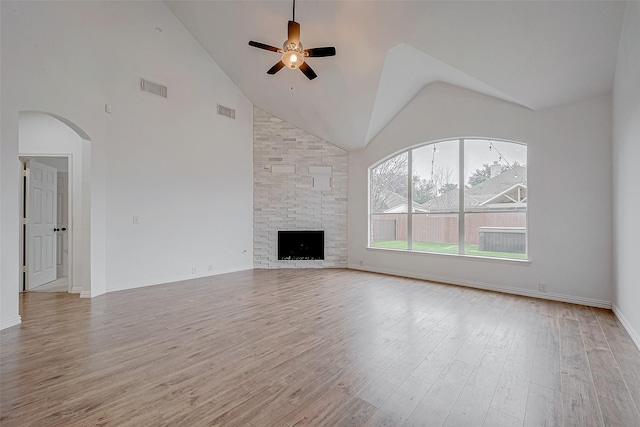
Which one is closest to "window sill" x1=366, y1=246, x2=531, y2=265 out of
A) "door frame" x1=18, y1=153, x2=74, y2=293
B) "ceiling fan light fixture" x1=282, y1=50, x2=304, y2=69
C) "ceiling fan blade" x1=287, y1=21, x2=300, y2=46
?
"ceiling fan light fixture" x1=282, y1=50, x2=304, y2=69

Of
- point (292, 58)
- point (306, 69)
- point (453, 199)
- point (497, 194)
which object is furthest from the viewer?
point (453, 199)

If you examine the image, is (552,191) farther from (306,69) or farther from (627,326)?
(306,69)

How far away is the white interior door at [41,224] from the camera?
4.77 m

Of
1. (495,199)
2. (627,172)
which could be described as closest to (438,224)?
(495,199)

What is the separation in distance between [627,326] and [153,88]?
7.37 m

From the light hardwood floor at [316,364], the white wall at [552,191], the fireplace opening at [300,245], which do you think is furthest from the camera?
the fireplace opening at [300,245]

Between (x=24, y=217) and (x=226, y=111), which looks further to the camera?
(x=226, y=111)

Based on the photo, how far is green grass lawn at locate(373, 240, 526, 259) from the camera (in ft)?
15.9

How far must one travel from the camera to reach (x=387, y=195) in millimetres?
6441

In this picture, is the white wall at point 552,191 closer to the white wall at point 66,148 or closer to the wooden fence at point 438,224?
the wooden fence at point 438,224

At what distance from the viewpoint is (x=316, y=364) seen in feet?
7.72

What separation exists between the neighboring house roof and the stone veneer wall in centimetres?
251

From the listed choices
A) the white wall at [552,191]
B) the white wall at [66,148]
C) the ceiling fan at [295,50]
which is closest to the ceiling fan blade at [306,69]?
the ceiling fan at [295,50]

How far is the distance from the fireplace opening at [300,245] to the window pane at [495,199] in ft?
10.2
